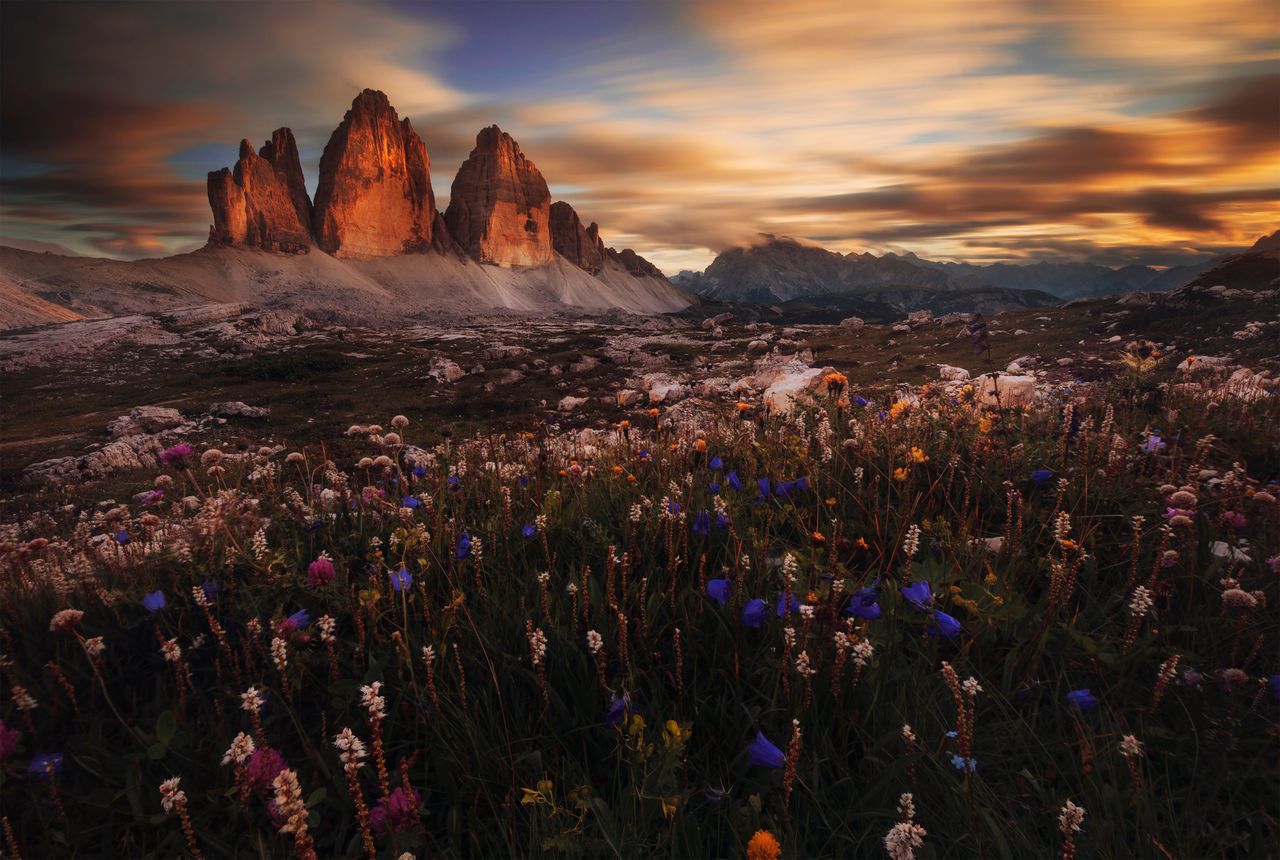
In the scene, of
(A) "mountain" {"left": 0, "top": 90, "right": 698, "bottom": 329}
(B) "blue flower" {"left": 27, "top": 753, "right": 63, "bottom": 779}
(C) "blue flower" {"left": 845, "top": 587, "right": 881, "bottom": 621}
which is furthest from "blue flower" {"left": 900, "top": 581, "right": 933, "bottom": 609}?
(A) "mountain" {"left": 0, "top": 90, "right": 698, "bottom": 329}

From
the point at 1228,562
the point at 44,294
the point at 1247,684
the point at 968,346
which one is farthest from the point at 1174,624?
the point at 44,294

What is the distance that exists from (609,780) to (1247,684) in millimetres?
2194

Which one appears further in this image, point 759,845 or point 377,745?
point 377,745

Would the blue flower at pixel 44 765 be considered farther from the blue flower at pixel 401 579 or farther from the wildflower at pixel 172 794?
the blue flower at pixel 401 579

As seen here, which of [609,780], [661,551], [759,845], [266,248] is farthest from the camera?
[266,248]

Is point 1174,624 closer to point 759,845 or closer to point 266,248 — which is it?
point 759,845

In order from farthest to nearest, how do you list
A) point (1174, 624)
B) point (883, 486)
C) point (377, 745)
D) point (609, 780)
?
point (883, 486), point (1174, 624), point (609, 780), point (377, 745)

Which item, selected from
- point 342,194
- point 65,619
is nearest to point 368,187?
point 342,194

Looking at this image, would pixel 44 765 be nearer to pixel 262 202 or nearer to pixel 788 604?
pixel 788 604

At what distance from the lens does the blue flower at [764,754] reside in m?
1.63

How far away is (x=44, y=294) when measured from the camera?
380 feet

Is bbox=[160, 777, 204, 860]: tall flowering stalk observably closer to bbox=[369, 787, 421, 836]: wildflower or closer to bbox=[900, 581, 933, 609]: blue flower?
bbox=[369, 787, 421, 836]: wildflower

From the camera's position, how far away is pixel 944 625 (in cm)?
206

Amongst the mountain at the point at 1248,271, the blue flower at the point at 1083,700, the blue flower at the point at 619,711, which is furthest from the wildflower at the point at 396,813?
the mountain at the point at 1248,271
